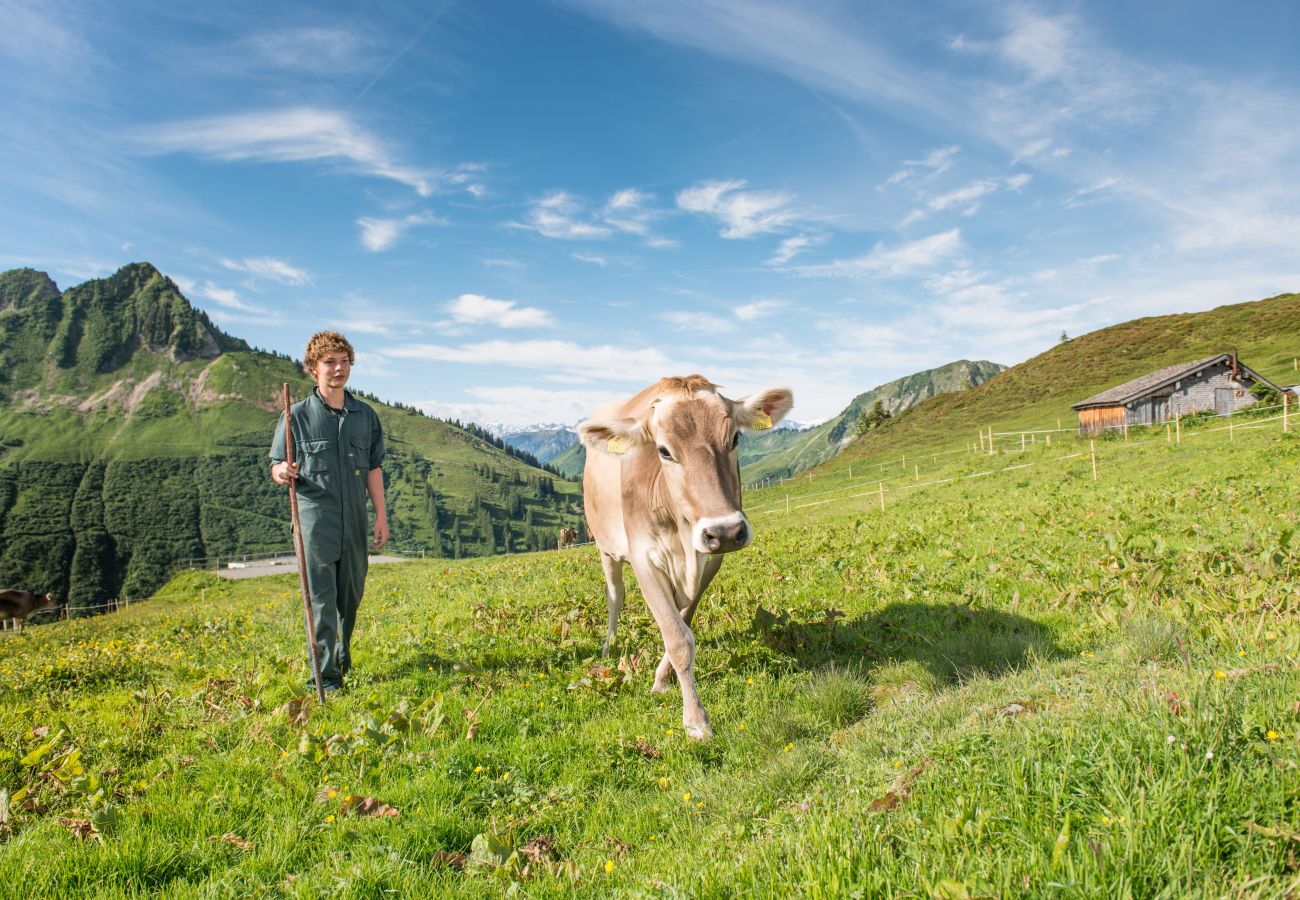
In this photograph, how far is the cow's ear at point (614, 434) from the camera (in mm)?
6445

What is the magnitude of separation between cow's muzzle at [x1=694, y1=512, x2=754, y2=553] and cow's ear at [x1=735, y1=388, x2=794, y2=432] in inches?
53.3

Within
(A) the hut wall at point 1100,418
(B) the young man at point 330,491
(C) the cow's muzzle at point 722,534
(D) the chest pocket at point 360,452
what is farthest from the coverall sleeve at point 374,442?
(A) the hut wall at point 1100,418

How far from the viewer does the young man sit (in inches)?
293

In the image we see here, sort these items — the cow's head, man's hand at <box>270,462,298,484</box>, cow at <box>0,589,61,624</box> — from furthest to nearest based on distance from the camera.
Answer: cow at <box>0,589,61,624</box>
man's hand at <box>270,462,298,484</box>
the cow's head

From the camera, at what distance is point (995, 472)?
39.1 meters

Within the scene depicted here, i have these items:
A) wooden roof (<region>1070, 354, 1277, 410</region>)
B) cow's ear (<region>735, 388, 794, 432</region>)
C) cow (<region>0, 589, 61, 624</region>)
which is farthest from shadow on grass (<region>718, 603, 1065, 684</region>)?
wooden roof (<region>1070, 354, 1277, 410</region>)

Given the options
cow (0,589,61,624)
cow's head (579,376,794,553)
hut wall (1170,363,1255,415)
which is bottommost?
cow (0,589,61,624)

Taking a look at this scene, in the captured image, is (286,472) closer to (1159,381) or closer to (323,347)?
(323,347)

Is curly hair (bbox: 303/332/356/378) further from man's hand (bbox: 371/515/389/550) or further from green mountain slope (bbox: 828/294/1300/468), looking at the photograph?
green mountain slope (bbox: 828/294/1300/468)

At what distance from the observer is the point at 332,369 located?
753 centimetres

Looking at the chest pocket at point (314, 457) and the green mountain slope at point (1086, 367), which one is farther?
the green mountain slope at point (1086, 367)

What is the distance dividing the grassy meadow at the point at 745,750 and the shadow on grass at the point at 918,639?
4 cm

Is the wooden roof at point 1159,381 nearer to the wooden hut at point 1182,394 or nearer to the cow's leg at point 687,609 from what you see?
the wooden hut at point 1182,394

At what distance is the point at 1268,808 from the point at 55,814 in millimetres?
6824
